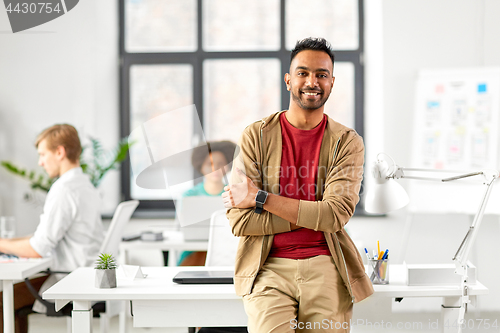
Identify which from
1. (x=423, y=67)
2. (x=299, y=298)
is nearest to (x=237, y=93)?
(x=423, y=67)

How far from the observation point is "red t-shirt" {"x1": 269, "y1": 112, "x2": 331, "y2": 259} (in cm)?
177

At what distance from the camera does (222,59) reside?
182 inches

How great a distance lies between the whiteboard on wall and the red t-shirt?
2.36m

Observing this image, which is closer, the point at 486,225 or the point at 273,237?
the point at 273,237

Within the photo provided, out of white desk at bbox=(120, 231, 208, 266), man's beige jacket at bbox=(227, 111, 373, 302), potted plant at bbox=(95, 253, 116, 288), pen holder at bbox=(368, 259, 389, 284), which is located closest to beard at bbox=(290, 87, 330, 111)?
man's beige jacket at bbox=(227, 111, 373, 302)

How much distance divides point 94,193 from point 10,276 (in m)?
0.67

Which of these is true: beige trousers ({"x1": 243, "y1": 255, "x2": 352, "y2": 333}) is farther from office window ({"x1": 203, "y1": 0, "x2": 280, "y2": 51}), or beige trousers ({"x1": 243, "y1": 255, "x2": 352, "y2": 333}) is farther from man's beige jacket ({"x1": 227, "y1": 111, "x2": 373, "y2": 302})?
office window ({"x1": 203, "y1": 0, "x2": 280, "y2": 51})

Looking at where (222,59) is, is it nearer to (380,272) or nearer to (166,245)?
(166,245)

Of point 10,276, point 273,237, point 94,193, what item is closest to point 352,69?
point 94,193

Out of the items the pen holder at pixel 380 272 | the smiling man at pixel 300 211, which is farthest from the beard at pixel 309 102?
the pen holder at pixel 380 272

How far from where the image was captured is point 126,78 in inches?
183

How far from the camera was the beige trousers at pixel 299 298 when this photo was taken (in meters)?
1.65

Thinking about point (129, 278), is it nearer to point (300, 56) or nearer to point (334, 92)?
point (300, 56)

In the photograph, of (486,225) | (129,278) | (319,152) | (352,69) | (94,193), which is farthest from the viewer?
(352,69)
